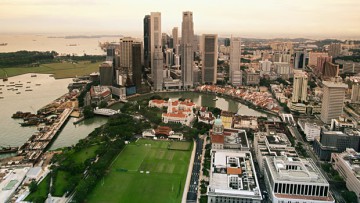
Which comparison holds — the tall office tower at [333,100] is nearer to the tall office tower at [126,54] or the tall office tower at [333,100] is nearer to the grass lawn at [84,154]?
the grass lawn at [84,154]

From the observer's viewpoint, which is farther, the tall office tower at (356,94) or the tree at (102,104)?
the tall office tower at (356,94)

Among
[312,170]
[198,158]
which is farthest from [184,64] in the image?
[312,170]

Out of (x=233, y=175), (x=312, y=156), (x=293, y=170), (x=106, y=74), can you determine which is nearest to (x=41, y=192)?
(x=233, y=175)

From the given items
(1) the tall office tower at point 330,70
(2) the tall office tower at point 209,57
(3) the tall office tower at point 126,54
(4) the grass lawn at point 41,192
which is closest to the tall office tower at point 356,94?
(1) the tall office tower at point 330,70

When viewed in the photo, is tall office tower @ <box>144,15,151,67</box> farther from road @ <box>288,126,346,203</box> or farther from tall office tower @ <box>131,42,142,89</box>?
road @ <box>288,126,346,203</box>

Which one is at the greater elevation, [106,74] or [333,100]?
[106,74]

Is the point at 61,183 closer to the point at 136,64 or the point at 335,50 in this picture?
the point at 136,64

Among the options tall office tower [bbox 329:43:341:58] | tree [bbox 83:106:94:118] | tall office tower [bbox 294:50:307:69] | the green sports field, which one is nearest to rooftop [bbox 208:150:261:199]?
the green sports field
